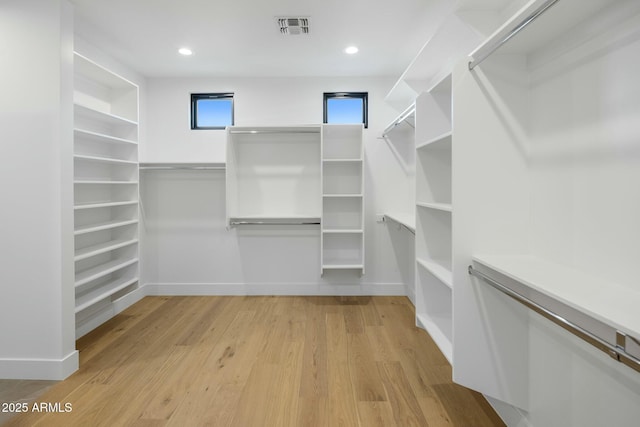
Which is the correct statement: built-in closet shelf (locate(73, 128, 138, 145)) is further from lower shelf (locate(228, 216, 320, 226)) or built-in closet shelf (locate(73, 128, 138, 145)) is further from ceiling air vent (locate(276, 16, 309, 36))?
ceiling air vent (locate(276, 16, 309, 36))

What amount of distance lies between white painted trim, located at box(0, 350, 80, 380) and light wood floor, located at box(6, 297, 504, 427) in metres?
0.11

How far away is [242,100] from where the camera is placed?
151 inches

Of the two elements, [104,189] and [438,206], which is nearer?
[438,206]

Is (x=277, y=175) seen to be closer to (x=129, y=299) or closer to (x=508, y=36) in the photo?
(x=129, y=299)

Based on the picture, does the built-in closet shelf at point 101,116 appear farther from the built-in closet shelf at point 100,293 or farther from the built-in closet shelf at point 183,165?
the built-in closet shelf at point 100,293

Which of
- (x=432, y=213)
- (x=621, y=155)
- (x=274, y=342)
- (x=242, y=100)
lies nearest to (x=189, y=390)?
(x=274, y=342)

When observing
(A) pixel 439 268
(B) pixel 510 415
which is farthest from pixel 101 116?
(B) pixel 510 415

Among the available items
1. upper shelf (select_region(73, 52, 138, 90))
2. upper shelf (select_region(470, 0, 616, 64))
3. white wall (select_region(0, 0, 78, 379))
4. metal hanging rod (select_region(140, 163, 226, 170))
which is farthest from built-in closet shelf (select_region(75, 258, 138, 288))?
upper shelf (select_region(470, 0, 616, 64))

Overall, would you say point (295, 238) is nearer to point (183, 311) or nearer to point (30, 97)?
point (183, 311)

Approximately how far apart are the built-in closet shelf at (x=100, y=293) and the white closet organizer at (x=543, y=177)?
2596 mm

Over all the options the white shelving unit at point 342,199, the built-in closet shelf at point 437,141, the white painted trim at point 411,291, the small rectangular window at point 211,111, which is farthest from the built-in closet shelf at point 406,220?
the small rectangular window at point 211,111

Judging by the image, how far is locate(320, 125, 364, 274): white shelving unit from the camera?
3.77 meters

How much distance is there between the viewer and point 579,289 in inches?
43.6

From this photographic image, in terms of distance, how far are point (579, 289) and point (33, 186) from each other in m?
2.90
